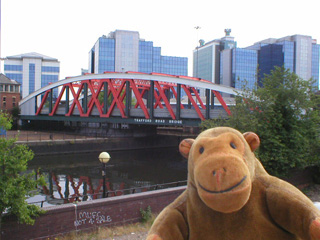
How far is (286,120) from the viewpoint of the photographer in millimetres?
14812

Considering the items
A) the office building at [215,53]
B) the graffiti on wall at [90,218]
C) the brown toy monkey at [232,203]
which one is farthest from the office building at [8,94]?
the brown toy monkey at [232,203]

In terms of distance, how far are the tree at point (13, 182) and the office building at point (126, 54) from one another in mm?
83320

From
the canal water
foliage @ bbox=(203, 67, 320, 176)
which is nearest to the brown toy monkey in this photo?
foliage @ bbox=(203, 67, 320, 176)

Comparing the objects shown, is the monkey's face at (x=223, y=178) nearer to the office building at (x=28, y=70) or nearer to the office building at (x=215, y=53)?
the office building at (x=215, y=53)

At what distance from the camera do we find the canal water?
21.0m

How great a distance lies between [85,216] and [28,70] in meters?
104

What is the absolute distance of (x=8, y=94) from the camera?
211 feet

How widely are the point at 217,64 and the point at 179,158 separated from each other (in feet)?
250

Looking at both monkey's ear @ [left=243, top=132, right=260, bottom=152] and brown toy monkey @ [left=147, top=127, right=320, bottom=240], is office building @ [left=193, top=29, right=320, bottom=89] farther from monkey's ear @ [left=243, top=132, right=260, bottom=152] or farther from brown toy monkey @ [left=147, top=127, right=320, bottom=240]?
brown toy monkey @ [left=147, top=127, right=320, bottom=240]

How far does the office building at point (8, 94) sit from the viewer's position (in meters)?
62.8

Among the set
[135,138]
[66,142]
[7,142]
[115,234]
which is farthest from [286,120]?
[135,138]

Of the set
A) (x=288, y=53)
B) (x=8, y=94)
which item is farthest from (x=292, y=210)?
(x=288, y=53)

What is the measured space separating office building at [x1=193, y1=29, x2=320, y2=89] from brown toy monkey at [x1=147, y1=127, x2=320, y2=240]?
96.9m

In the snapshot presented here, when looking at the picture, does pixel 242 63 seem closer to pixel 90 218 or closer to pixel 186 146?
pixel 90 218
